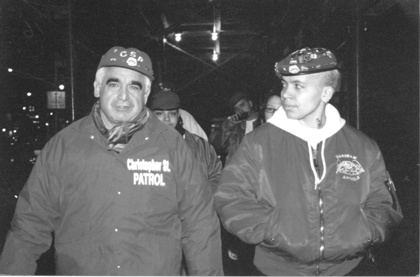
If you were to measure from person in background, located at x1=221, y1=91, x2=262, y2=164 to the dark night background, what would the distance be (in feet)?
2.56

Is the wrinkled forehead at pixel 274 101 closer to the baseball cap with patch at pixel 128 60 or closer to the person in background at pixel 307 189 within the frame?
the person in background at pixel 307 189

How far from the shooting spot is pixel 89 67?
6461 millimetres

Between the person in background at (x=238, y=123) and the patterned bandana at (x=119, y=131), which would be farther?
the person in background at (x=238, y=123)

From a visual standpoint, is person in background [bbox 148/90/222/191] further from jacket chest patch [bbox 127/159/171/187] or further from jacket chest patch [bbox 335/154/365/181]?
jacket chest patch [bbox 335/154/365/181]

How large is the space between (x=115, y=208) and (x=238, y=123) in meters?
3.25

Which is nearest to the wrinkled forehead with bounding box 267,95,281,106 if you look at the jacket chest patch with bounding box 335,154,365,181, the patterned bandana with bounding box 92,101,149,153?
the jacket chest patch with bounding box 335,154,365,181

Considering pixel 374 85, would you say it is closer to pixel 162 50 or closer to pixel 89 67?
pixel 89 67

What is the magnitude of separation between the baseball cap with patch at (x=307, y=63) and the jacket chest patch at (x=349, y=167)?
0.53 metres

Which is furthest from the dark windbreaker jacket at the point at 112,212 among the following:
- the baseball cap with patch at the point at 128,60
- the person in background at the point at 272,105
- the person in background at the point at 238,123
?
the person in background at the point at 238,123

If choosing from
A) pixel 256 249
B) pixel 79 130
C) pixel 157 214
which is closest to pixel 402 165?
pixel 256 249

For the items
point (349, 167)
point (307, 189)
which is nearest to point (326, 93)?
point (349, 167)

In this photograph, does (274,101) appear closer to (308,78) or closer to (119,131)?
(308,78)

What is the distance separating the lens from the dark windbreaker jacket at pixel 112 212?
2.26 meters

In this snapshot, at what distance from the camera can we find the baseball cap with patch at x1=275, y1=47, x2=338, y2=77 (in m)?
2.31
